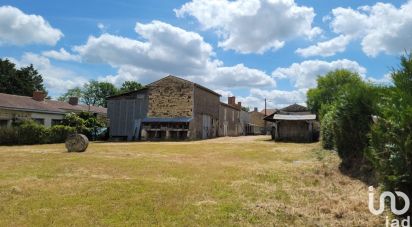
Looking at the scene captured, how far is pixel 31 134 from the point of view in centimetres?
3050

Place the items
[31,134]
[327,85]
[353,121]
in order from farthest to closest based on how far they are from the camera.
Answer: [327,85] < [31,134] < [353,121]

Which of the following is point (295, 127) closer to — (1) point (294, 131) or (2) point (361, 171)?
(1) point (294, 131)

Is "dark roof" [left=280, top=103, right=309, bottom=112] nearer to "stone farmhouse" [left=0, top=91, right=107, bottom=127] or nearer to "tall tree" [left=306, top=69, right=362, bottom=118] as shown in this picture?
"tall tree" [left=306, top=69, right=362, bottom=118]

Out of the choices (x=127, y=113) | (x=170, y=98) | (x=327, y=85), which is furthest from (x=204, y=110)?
(x=327, y=85)

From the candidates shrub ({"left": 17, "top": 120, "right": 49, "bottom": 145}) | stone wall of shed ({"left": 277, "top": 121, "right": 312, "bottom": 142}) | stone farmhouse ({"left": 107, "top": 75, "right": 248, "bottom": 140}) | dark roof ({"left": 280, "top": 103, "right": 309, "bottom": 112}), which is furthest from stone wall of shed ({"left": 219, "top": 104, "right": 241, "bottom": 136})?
shrub ({"left": 17, "top": 120, "right": 49, "bottom": 145})

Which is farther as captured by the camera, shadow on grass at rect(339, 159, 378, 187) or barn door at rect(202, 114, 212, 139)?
barn door at rect(202, 114, 212, 139)

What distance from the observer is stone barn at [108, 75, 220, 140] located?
128ft

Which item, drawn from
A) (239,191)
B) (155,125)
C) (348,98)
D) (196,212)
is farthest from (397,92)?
(155,125)

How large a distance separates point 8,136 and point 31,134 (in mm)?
Result: 1658

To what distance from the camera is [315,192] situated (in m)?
8.95

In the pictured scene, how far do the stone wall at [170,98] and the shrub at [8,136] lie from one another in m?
13.7

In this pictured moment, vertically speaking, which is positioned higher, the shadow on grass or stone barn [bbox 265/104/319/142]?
stone barn [bbox 265/104/319/142]

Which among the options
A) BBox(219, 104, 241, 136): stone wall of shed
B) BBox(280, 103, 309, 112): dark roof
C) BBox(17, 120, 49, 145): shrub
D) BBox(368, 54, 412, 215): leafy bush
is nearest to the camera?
BBox(368, 54, 412, 215): leafy bush

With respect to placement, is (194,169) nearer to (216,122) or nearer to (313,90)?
(216,122)
